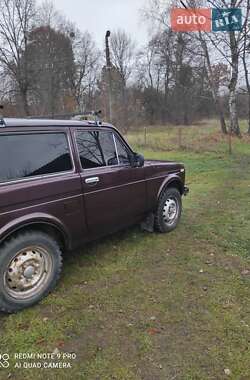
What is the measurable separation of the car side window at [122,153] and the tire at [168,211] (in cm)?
95

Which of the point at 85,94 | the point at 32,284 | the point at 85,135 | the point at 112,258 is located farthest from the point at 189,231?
the point at 85,94

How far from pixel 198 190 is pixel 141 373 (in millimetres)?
6238

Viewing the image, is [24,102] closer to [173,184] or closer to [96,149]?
[173,184]

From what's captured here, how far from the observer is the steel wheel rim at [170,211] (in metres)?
5.23

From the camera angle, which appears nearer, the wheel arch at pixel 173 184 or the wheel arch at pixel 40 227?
the wheel arch at pixel 40 227

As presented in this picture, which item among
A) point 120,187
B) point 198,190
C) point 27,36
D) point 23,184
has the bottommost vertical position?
point 198,190

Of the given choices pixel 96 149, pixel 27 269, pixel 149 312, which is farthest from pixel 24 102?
pixel 149 312

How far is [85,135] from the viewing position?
153 inches

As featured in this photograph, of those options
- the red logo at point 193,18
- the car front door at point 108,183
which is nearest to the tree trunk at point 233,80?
the red logo at point 193,18

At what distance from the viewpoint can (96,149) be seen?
4035mm

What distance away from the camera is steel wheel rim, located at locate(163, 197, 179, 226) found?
5228 millimetres

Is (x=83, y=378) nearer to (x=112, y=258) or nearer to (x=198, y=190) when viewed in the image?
(x=112, y=258)

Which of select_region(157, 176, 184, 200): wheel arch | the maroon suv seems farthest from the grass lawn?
select_region(157, 176, 184, 200): wheel arch

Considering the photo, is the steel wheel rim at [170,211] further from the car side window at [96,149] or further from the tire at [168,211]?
the car side window at [96,149]
